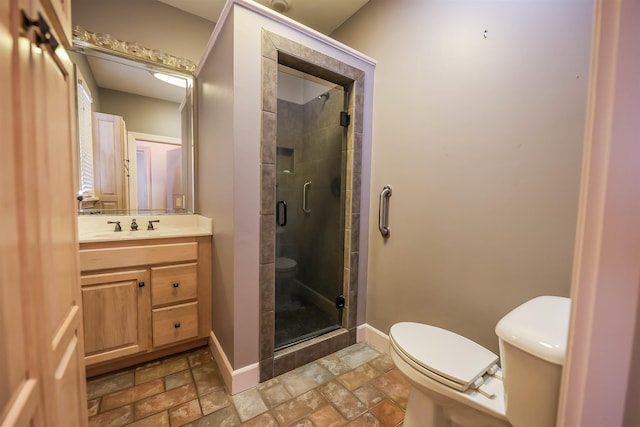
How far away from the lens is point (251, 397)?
1.44 meters

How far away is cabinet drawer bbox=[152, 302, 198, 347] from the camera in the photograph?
1.68 meters

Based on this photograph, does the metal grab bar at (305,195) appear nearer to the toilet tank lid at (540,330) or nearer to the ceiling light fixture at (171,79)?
the ceiling light fixture at (171,79)

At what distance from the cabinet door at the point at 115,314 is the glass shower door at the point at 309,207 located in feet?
2.85

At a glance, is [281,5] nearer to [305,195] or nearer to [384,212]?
[305,195]

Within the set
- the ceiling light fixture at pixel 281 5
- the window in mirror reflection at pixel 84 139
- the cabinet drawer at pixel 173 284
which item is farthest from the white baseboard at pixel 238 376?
the ceiling light fixture at pixel 281 5

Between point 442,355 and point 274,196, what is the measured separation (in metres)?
1.17

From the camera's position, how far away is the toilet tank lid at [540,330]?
70 centimetres

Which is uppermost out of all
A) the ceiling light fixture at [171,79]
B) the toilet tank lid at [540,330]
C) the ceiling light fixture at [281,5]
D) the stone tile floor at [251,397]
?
the ceiling light fixture at [281,5]

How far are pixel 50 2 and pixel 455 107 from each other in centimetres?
166

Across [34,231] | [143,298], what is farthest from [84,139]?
[34,231]

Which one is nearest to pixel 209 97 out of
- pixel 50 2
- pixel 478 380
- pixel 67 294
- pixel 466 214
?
pixel 50 2

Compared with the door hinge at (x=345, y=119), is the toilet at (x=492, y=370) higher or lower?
lower

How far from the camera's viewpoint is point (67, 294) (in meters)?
0.74

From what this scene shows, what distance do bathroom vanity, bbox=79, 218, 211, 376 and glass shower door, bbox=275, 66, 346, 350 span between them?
58 cm
